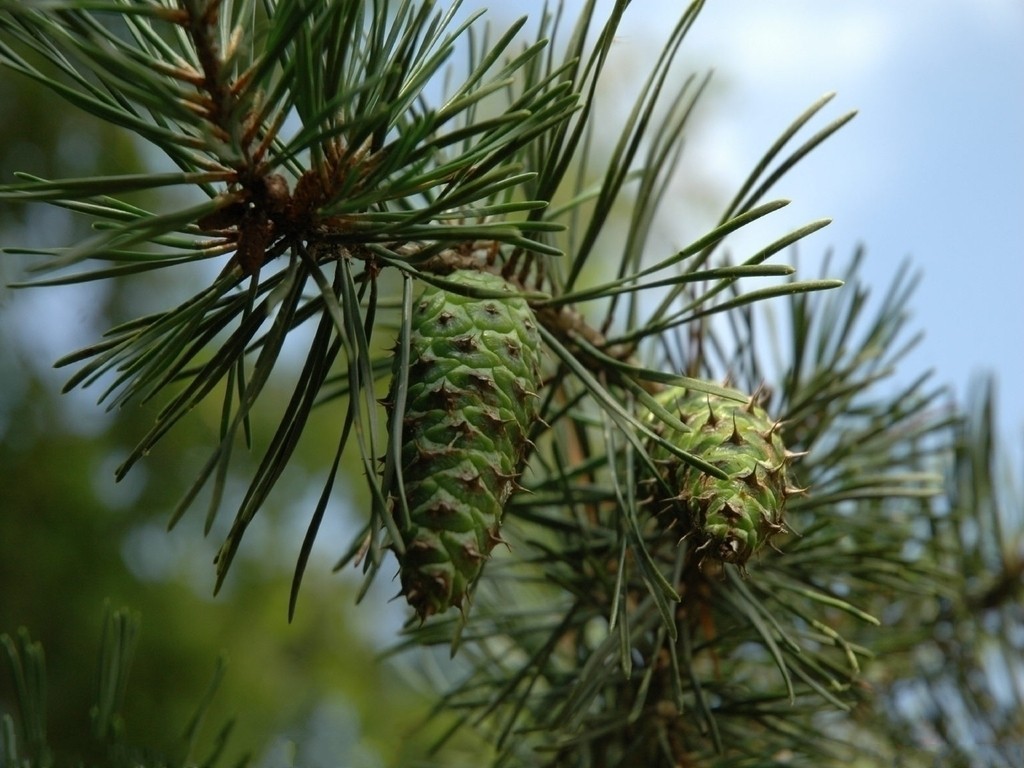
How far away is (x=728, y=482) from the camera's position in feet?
1.26

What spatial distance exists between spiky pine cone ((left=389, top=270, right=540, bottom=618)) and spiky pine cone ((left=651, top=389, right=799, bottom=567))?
0.07 meters

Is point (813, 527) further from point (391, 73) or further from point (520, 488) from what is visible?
point (391, 73)

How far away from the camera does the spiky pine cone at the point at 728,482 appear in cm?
38

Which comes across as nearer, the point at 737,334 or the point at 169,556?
the point at 737,334

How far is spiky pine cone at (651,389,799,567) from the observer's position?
14.9 inches

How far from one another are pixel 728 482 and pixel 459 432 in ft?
0.36

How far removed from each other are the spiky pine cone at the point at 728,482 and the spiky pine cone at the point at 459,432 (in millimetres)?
73

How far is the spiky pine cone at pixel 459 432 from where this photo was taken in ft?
1.13

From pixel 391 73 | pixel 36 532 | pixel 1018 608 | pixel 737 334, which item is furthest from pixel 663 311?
pixel 36 532

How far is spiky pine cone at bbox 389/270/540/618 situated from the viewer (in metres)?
0.34

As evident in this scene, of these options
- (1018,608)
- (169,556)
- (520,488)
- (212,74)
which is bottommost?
(169,556)

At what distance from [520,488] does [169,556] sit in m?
1.30

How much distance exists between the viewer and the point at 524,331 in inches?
15.2

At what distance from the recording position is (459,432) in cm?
36
